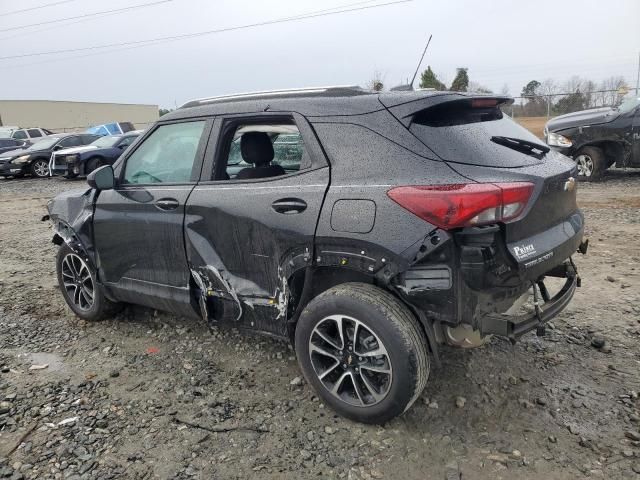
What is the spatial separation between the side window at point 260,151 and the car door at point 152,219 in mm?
190

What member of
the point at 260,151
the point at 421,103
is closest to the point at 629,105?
the point at 421,103

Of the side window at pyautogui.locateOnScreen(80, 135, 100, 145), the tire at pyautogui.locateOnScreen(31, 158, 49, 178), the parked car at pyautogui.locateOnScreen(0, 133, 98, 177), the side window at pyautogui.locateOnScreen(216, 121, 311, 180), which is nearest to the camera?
the side window at pyautogui.locateOnScreen(216, 121, 311, 180)

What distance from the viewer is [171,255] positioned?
343 centimetres

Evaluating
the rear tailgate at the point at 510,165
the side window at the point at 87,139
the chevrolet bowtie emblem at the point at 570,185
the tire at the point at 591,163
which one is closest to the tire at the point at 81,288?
the rear tailgate at the point at 510,165

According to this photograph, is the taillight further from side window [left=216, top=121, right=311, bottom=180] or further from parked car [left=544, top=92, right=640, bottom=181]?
parked car [left=544, top=92, right=640, bottom=181]

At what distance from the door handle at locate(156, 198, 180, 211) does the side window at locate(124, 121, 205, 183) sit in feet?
0.53

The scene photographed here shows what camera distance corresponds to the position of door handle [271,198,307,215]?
9.04ft

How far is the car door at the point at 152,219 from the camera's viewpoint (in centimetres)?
337

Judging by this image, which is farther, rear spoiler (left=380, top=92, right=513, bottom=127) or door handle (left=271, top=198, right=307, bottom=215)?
door handle (left=271, top=198, right=307, bottom=215)

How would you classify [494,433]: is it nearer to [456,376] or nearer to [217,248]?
[456,376]

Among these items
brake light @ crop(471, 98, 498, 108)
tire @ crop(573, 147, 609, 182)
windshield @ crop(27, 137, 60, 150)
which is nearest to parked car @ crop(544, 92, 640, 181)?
tire @ crop(573, 147, 609, 182)

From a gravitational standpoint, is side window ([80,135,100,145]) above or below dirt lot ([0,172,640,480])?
above

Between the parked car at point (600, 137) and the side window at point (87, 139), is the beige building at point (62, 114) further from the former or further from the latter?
the parked car at point (600, 137)

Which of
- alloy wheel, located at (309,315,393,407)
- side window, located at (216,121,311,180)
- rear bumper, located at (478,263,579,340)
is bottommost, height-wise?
alloy wheel, located at (309,315,393,407)
